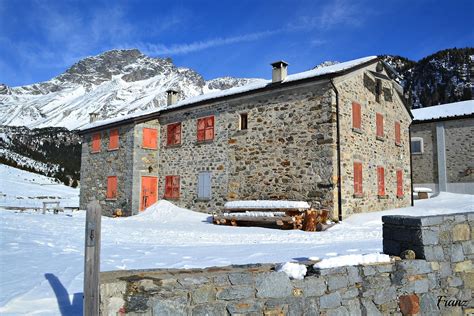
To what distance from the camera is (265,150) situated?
46.3 ft

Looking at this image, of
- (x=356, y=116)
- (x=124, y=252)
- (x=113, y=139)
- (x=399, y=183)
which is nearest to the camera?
(x=124, y=252)

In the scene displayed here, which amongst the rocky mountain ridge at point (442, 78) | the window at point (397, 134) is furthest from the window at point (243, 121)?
the rocky mountain ridge at point (442, 78)

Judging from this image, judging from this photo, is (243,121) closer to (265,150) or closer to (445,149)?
(265,150)

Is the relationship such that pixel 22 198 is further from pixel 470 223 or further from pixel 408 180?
pixel 470 223

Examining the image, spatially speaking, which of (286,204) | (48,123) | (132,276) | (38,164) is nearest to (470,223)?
(132,276)

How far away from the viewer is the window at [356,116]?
13.6m

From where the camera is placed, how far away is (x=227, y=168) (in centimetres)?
1517

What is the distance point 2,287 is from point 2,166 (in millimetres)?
39744

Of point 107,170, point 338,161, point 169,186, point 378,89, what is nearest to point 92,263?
point 338,161

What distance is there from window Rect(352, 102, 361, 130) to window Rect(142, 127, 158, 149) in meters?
9.48

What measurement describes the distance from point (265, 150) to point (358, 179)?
143 inches

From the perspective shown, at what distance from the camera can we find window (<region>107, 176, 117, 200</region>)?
58.8 feet

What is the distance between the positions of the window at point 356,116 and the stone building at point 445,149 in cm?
1056

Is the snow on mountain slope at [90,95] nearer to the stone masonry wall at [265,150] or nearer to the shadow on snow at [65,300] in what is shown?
the stone masonry wall at [265,150]
